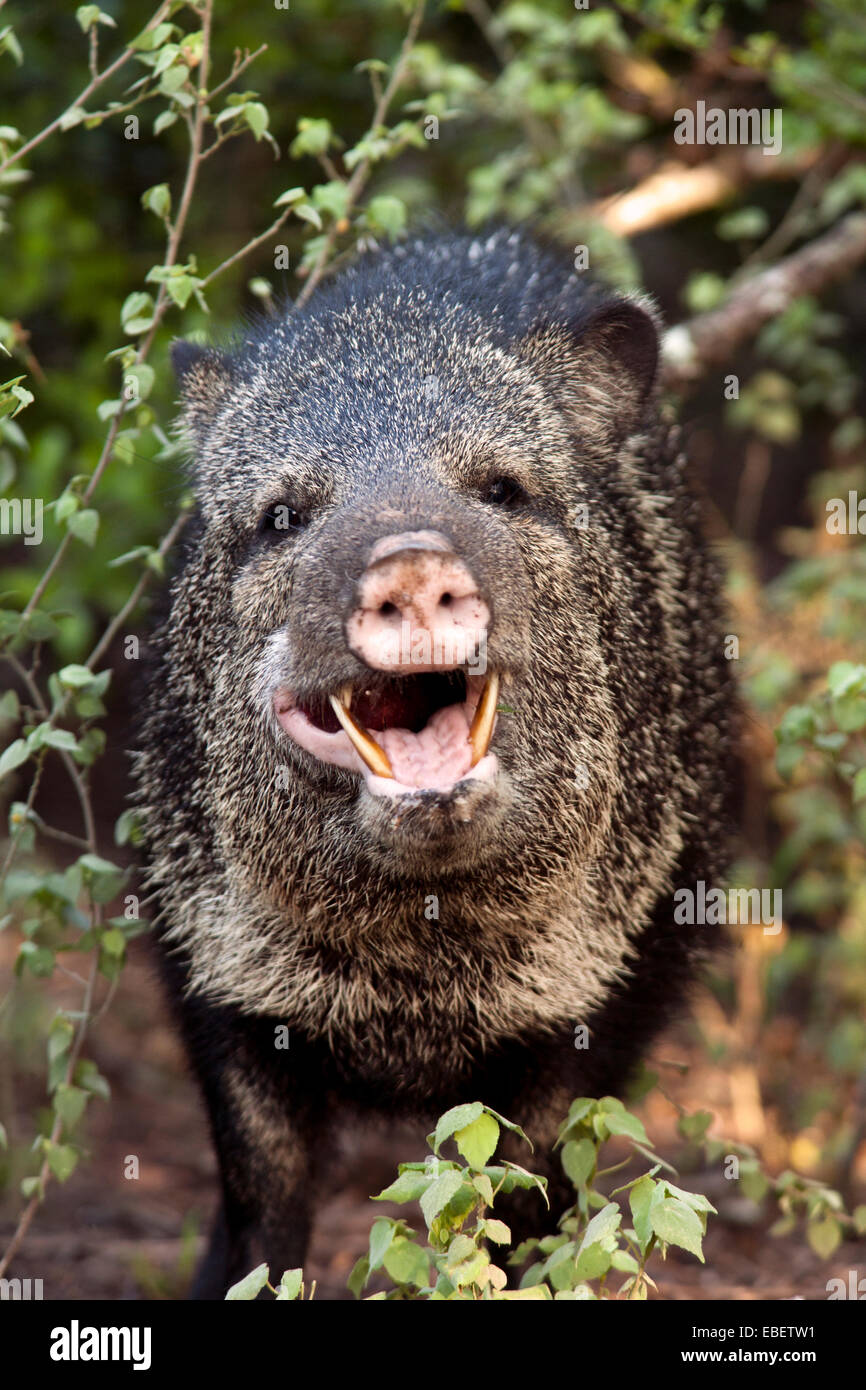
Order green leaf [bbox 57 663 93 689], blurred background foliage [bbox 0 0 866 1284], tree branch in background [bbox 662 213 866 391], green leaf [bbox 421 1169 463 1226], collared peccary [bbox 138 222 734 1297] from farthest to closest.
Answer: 1. blurred background foliage [bbox 0 0 866 1284]
2. tree branch in background [bbox 662 213 866 391]
3. green leaf [bbox 57 663 93 689]
4. collared peccary [bbox 138 222 734 1297]
5. green leaf [bbox 421 1169 463 1226]

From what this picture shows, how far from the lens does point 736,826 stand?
4.30 metres

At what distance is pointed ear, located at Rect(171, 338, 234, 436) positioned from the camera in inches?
146

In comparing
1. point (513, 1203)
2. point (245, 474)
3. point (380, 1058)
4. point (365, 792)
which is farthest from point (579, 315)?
point (513, 1203)

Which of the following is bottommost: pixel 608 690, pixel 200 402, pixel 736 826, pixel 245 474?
pixel 736 826

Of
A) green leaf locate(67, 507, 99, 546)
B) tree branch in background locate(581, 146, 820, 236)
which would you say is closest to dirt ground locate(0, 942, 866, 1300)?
green leaf locate(67, 507, 99, 546)

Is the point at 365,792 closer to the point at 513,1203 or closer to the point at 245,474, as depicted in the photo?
the point at 245,474

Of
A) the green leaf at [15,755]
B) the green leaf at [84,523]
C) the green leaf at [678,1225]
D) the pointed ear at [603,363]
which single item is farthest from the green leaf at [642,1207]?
the green leaf at [84,523]

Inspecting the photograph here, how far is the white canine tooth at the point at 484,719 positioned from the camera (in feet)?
9.37

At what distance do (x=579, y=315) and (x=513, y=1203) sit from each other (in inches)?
79.9

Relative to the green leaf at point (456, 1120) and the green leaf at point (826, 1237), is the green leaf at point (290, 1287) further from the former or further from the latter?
the green leaf at point (826, 1237)

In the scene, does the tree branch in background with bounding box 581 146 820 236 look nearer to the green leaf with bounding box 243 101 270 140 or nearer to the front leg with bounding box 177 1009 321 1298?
the green leaf with bounding box 243 101 270 140

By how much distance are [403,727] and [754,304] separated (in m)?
2.75
